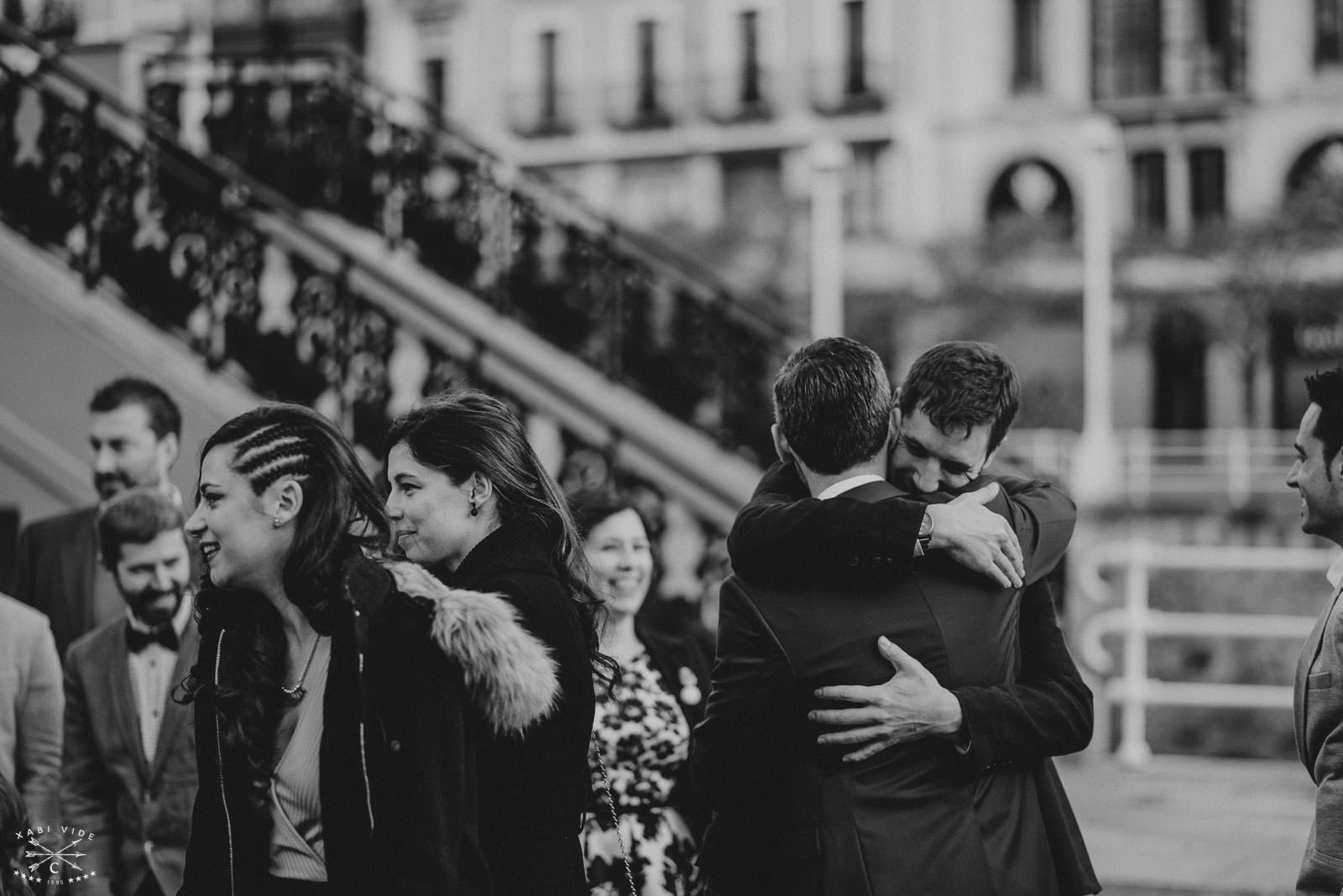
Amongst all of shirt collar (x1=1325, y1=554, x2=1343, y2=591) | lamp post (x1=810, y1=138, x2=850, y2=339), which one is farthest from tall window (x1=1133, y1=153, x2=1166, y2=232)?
shirt collar (x1=1325, y1=554, x2=1343, y2=591)

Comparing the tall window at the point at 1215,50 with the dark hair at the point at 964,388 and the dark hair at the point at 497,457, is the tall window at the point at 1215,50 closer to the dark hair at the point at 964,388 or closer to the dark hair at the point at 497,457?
the dark hair at the point at 964,388

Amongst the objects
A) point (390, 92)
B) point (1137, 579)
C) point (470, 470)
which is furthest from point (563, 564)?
point (390, 92)

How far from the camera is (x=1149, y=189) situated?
41.9m

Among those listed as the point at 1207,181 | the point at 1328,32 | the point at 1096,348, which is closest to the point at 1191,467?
the point at 1096,348

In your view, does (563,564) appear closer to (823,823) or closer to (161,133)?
(823,823)

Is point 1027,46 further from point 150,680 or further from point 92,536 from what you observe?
point 150,680

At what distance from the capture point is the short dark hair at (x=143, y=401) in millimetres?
5613

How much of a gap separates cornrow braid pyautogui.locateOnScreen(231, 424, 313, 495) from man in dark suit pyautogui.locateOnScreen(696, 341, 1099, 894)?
92 centimetres

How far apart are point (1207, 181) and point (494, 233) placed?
110ft

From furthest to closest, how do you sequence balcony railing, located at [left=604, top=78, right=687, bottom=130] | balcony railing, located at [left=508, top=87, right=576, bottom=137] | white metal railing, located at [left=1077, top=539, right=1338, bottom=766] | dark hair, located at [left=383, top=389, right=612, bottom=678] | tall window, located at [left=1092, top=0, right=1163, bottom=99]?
balcony railing, located at [left=508, top=87, right=576, bottom=137]
balcony railing, located at [left=604, top=78, right=687, bottom=130]
tall window, located at [left=1092, top=0, right=1163, bottom=99]
white metal railing, located at [left=1077, top=539, right=1338, bottom=766]
dark hair, located at [left=383, top=389, right=612, bottom=678]

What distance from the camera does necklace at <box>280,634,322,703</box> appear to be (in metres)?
3.08

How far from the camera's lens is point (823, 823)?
11.2ft

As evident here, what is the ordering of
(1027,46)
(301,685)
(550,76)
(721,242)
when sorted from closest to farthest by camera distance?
1. (301,685)
2. (721,242)
3. (1027,46)
4. (550,76)

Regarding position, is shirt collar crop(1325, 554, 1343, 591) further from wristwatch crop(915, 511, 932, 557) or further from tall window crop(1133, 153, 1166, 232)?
tall window crop(1133, 153, 1166, 232)
